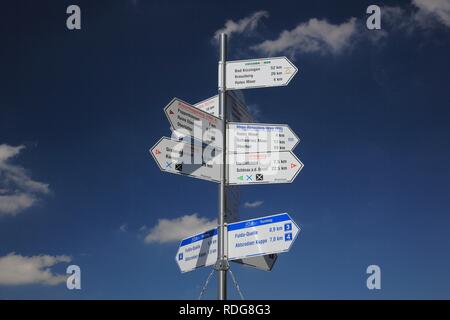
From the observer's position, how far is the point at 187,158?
7.45 meters

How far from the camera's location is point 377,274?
879cm

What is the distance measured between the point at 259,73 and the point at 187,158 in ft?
5.53

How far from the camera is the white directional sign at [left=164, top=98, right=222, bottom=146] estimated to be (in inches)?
287

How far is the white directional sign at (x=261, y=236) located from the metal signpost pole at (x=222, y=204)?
0.11 metres

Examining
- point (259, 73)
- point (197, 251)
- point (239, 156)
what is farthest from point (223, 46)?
point (197, 251)

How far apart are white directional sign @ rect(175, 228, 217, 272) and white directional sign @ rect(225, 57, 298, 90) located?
213 cm

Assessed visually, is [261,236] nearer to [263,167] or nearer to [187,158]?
[263,167]

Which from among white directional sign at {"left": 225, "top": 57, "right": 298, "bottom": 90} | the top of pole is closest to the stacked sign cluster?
white directional sign at {"left": 225, "top": 57, "right": 298, "bottom": 90}

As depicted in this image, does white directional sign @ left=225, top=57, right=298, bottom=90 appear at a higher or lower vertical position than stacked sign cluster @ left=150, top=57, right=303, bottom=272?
higher

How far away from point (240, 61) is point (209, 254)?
2.75 m

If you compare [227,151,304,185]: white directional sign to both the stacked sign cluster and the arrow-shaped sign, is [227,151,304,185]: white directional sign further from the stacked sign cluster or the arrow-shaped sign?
the arrow-shaped sign

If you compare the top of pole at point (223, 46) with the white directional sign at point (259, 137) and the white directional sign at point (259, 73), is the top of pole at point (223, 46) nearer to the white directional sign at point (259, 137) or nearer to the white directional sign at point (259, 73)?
the white directional sign at point (259, 73)
